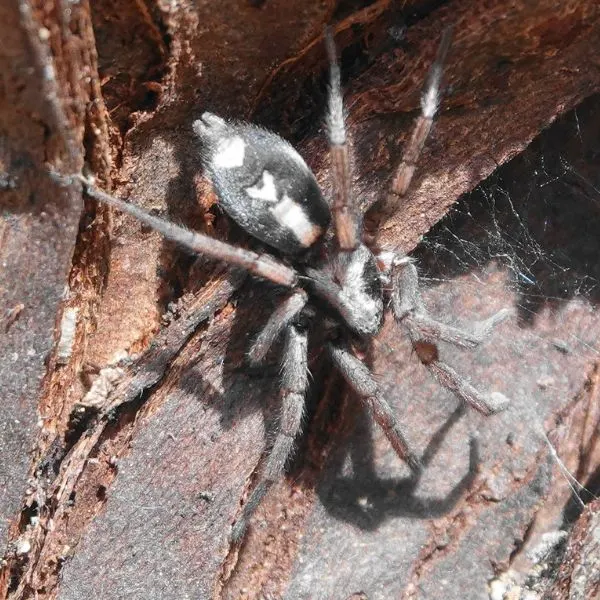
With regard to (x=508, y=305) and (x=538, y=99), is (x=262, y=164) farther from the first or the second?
(x=508, y=305)

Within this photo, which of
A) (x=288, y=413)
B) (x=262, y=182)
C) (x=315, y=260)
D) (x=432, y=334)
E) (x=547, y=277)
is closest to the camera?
(x=262, y=182)

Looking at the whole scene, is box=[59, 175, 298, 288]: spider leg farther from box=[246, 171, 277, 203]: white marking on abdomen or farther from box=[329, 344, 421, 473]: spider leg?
box=[329, 344, 421, 473]: spider leg

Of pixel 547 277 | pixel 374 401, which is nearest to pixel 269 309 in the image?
pixel 374 401

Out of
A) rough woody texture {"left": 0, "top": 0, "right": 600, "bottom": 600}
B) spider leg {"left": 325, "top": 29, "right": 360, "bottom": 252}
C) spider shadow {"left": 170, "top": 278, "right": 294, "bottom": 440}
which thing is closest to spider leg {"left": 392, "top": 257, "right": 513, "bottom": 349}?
rough woody texture {"left": 0, "top": 0, "right": 600, "bottom": 600}

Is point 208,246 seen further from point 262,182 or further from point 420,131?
point 420,131

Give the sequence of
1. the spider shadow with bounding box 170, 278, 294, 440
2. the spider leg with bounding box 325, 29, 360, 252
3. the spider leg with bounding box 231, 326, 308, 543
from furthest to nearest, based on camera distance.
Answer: the spider leg with bounding box 231, 326, 308, 543 → the spider shadow with bounding box 170, 278, 294, 440 → the spider leg with bounding box 325, 29, 360, 252

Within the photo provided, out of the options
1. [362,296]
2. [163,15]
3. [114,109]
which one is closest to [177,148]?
[114,109]
